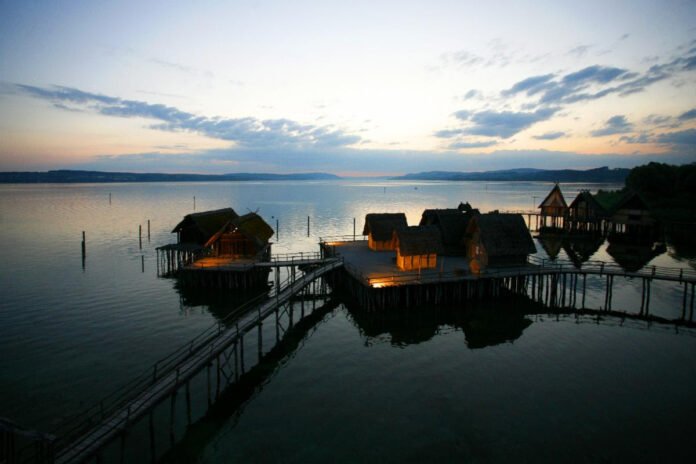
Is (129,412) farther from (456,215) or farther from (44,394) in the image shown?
(456,215)

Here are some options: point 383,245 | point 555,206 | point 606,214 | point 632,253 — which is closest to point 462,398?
point 383,245

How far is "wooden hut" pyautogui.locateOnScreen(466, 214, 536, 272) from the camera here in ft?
114

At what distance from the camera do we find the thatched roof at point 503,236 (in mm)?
34812

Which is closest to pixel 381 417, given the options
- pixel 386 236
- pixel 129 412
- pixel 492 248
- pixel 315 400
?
pixel 315 400

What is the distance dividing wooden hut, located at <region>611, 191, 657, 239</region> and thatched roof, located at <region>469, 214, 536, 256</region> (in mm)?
37805

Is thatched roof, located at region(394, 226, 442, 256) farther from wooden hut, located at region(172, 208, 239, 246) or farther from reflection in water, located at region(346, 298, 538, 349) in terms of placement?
wooden hut, located at region(172, 208, 239, 246)

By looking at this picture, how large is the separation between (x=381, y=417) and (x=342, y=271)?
2159 centimetres

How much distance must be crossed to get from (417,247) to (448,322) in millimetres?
6726

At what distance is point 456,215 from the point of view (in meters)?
42.7

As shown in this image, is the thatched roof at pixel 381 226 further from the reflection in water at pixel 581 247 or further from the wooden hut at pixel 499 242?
the reflection in water at pixel 581 247

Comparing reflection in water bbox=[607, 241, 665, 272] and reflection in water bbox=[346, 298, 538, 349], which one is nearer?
reflection in water bbox=[346, 298, 538, 349]

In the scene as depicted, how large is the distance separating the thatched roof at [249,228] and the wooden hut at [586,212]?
49.7m

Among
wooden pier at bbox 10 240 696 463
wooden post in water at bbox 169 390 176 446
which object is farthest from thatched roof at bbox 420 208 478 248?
wooden post in water at bbox 169 390 176 446

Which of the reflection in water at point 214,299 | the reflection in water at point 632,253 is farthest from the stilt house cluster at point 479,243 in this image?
the reflection in water at point 632,253
